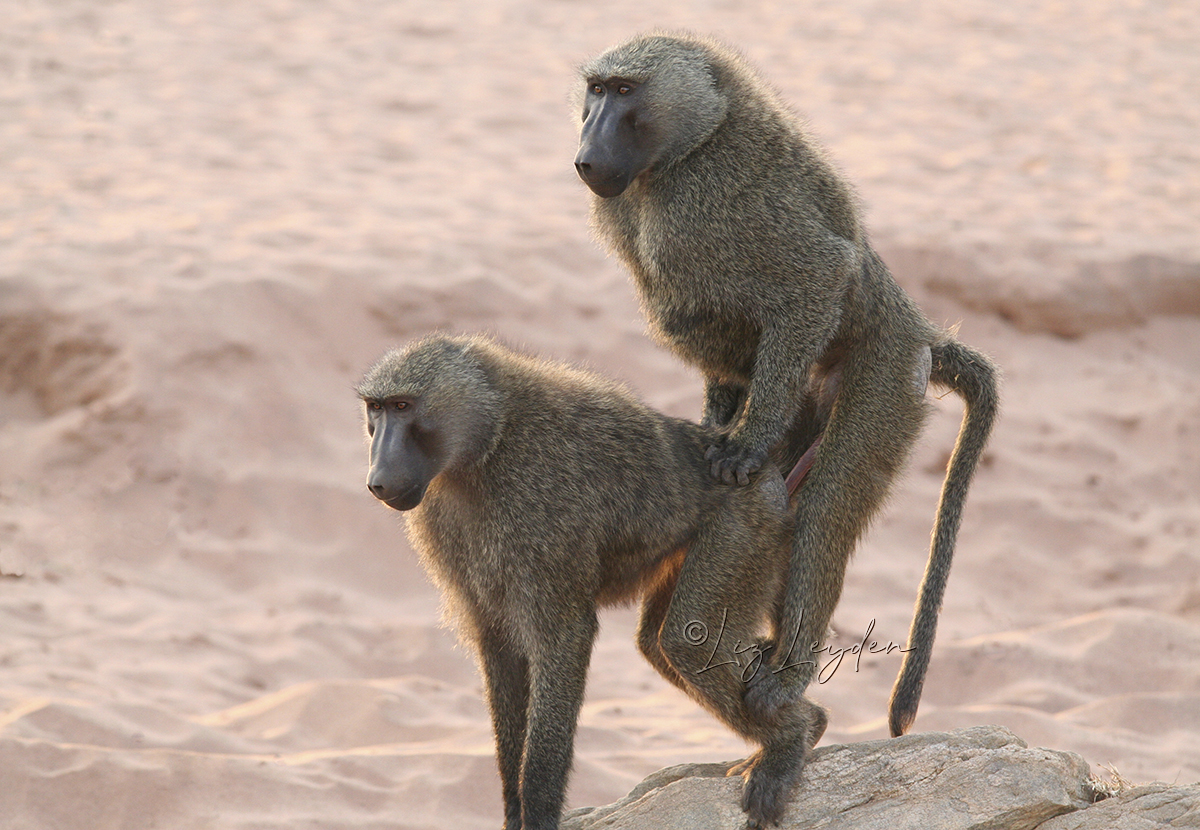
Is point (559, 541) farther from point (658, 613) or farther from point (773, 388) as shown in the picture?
point (773, 388)

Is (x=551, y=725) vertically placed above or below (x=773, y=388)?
below

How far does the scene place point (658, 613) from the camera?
12.6ft

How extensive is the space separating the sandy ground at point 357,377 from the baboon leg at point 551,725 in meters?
1.13

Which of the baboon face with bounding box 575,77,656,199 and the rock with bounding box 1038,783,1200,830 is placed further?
the baboon face with bounding box 575,77,656,199

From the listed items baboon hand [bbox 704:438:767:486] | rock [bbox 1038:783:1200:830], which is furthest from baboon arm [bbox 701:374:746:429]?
rock [bbox 1038:783:1200:830]

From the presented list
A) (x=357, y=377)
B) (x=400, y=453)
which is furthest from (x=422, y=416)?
(x=357, y=377)

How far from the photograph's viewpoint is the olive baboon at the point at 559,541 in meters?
3.51

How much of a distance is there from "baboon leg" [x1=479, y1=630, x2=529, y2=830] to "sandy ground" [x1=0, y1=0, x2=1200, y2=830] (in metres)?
1.14

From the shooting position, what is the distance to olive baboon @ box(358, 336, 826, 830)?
3510 mm

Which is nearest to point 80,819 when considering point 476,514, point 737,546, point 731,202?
point 476,514

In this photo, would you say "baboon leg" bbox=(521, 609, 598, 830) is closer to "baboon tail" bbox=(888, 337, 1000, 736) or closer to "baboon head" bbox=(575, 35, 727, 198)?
"baboon tail" bbox=(888, 337, 1000, 736)

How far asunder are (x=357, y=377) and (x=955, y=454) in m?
4.45
